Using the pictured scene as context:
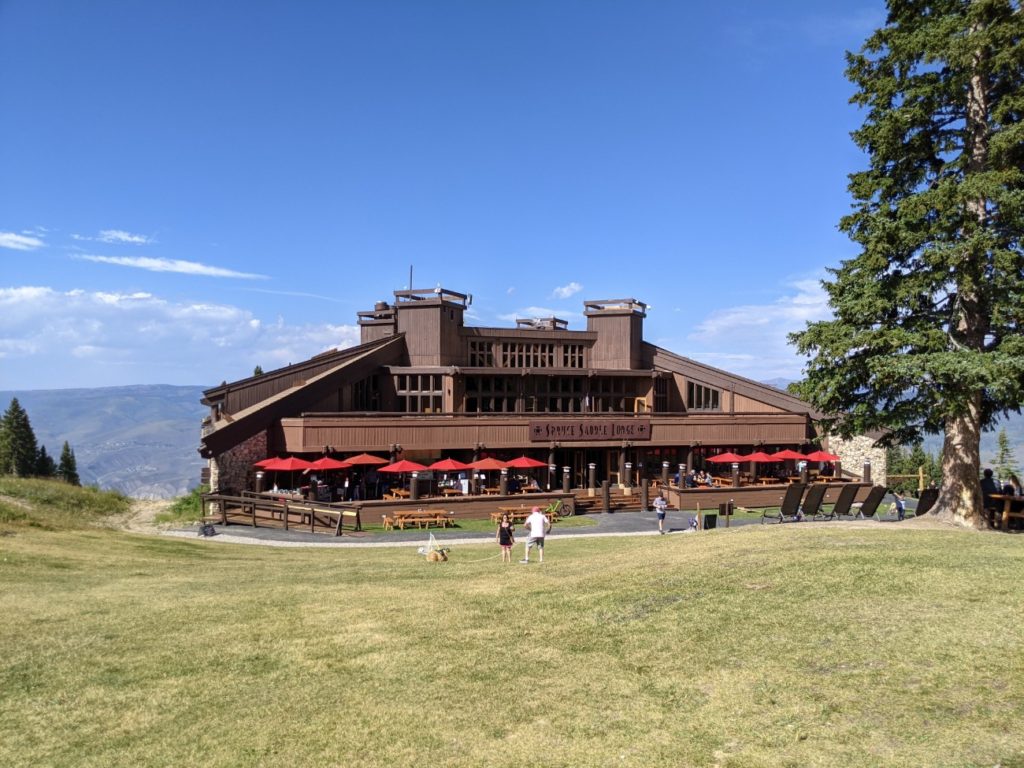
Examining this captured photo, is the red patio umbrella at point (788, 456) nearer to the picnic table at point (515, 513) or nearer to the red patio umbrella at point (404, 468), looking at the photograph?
the picnic table at point (515, 513)

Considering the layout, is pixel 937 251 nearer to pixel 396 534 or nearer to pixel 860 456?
pixel 396 534

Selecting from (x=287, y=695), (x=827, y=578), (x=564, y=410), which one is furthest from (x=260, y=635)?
(x=564, y=410)

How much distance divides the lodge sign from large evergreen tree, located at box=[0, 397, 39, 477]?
68.3 meters

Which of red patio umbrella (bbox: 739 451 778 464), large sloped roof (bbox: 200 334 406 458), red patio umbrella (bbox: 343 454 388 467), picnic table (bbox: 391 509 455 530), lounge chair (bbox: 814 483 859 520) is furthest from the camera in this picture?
red patio umbrella (bbox: 739 451 778 464)

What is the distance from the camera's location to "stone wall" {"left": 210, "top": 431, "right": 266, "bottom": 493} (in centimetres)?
3356

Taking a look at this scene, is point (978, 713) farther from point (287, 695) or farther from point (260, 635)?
point (260, 635)

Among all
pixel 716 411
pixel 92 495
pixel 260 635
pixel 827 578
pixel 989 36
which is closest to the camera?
pixel 260 635

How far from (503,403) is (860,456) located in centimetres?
2251

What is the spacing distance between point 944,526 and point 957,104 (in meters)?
11.3

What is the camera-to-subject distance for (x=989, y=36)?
1748 centimetres

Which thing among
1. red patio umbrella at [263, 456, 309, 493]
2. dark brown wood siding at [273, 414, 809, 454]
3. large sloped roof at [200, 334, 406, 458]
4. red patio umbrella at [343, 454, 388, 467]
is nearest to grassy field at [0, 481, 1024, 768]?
large sloped roof at [200, 334, 406, 458]

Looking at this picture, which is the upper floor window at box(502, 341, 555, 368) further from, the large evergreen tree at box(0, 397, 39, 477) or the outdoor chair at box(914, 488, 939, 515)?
the large evergreen tree at box(0, 397, 39, 477)

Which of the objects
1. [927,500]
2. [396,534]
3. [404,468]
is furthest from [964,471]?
[404,468]

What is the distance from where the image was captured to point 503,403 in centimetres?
4347
